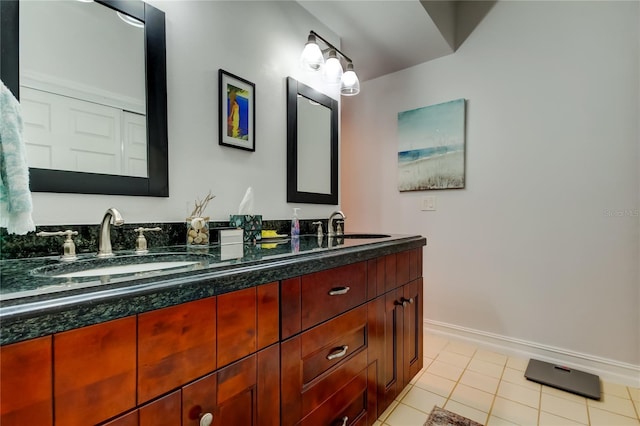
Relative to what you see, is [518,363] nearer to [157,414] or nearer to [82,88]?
[157,414]

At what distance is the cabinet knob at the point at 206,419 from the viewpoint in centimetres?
66

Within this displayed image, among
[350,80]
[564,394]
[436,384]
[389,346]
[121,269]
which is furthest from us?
[350,80]

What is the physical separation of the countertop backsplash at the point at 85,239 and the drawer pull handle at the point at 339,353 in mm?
737

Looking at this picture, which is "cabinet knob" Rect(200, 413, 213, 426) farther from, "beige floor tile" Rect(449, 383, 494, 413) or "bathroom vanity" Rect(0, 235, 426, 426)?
"beige floor tile" Rect(449, 383, 494, 413)

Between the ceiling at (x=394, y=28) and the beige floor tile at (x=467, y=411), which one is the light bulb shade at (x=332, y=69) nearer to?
the ceiling at (x=394, y=28)

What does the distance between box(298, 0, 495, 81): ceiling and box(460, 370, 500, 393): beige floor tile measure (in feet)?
7.35

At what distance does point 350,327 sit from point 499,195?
164cm

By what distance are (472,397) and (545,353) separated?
762mm

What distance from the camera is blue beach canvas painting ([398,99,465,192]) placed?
227cm

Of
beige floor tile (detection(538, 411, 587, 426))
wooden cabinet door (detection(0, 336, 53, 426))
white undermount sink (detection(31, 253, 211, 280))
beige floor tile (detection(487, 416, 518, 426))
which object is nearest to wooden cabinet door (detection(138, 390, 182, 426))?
wooden cabinet door (detection(0, 336, 53, 426))

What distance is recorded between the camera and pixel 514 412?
4.89ft

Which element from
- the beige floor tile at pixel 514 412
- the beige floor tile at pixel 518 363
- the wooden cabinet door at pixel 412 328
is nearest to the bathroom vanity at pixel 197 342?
the wooden cabinet door at pixel 412 328

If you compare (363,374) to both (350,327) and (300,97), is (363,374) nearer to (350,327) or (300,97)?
(350,327)

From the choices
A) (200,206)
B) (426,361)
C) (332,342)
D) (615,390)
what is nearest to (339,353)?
(332,342)
